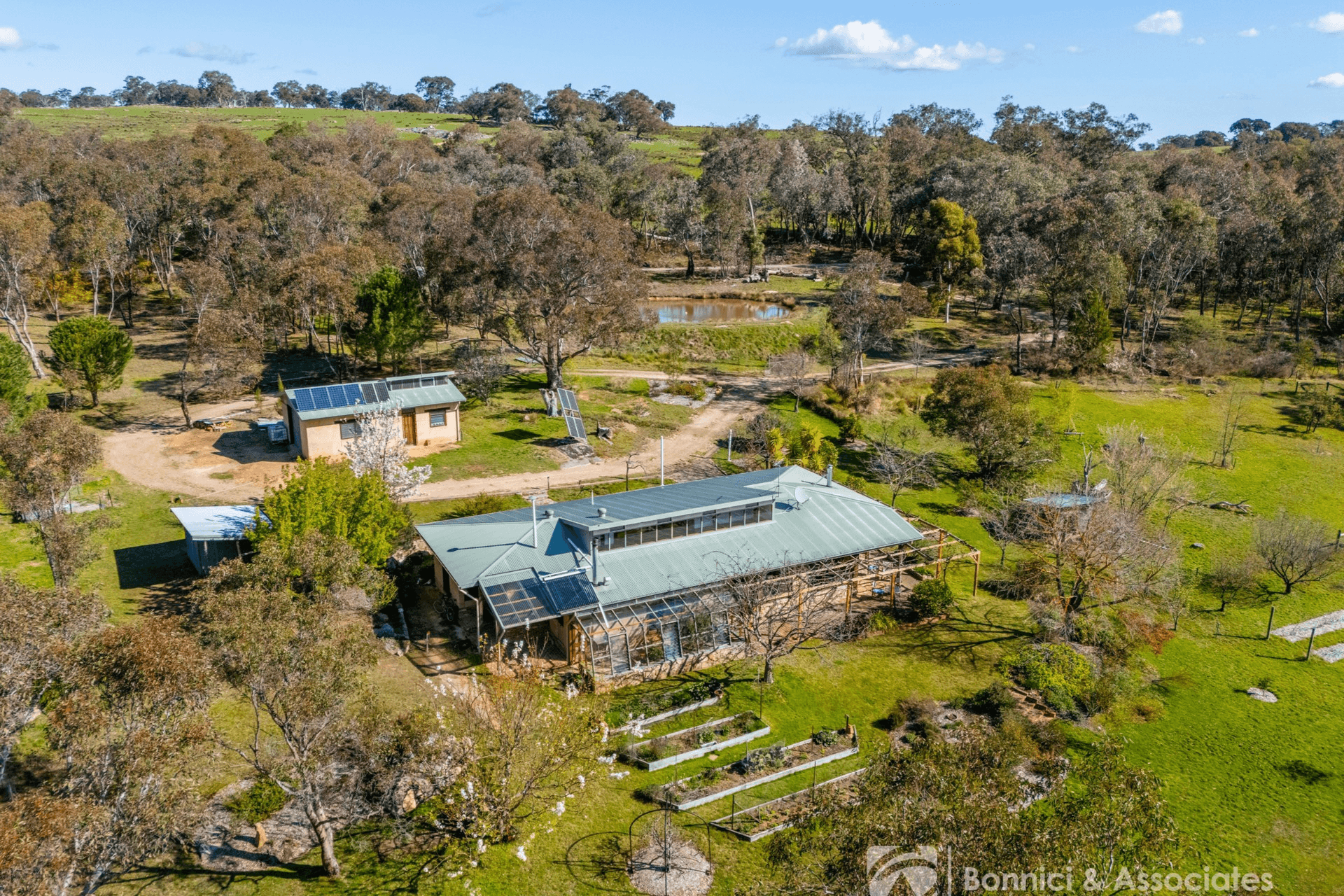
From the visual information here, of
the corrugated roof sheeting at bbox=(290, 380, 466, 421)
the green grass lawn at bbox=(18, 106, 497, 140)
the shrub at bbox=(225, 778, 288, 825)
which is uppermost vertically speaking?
the green grass lawn at bbox=(18, 106, 497, 140)

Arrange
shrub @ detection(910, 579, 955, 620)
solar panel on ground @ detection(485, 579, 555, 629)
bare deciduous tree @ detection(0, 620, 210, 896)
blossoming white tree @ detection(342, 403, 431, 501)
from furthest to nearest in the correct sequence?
blossoming white tree @ detection(342, 403, 431, 501)
shrub @ detection(910, 579, 955, 620)
solar panel on ground @ detection(485, 579, 555, 629)
bare deciduous tree @ detection(0, 620, 210, 896)

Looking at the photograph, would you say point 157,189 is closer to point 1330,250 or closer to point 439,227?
point 439,227

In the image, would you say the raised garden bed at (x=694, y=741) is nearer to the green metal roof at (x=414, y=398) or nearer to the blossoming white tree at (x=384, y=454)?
the blossoming white tree at (x=384, y=454)

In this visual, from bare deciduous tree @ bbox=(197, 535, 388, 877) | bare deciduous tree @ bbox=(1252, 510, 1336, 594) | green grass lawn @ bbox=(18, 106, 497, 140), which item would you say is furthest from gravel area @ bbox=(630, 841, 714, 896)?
green grass lawn @ bbox=(18, 106, 497, 140)

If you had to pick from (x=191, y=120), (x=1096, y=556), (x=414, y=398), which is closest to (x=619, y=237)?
(x=414, y=398)

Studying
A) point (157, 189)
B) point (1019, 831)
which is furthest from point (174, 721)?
point (157, 189)

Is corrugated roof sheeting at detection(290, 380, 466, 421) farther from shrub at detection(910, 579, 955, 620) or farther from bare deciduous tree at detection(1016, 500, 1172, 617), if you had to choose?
bare deciduous tree at detection(1016, 500, 1172, 617)

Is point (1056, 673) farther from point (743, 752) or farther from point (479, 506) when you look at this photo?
point (479, 506)

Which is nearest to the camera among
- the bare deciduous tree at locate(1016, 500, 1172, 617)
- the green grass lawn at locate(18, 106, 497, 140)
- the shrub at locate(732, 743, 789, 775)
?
the shrub at locate(732, 743, 789, 775)
